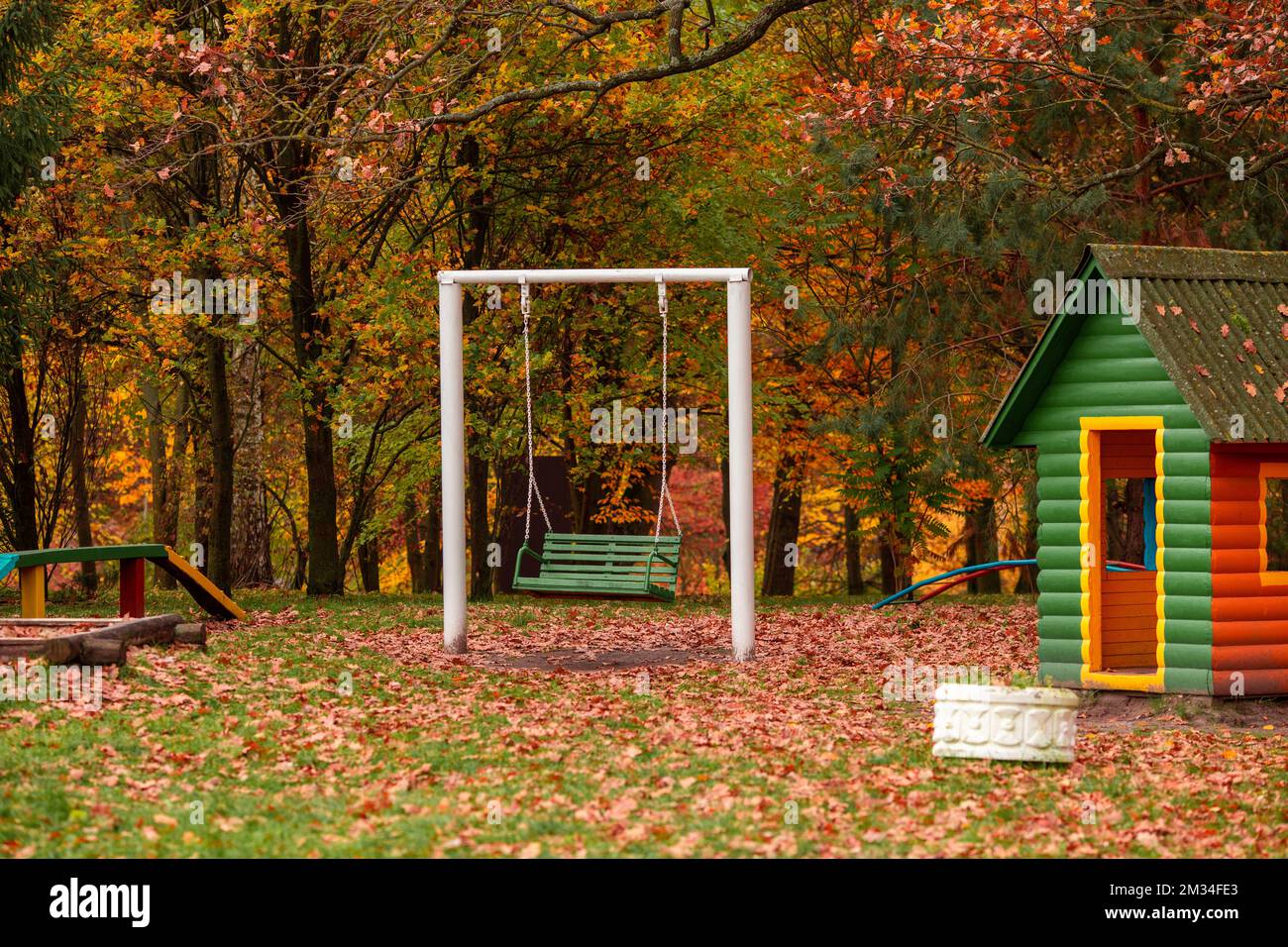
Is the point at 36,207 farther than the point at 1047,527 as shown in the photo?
Yes

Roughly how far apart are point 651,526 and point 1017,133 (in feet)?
36.1

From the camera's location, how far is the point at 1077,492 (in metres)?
12.0

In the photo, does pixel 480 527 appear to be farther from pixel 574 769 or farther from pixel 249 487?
pixel 574 769

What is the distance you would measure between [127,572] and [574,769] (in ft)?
25.8

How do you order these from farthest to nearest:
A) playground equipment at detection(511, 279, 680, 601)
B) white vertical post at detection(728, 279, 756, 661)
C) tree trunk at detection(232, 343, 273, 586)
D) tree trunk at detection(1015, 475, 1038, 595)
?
tree trunk at detection(232, 343, 273, 586)
tree trunk at detection(1015, 475, 1038, 595)
white vertical post at detection(728, 279, 756, 661)
playground equipment at detection(511, 279, 680, 601)

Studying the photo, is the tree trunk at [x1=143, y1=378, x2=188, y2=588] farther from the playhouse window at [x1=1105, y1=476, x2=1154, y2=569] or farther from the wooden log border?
the wooden log border

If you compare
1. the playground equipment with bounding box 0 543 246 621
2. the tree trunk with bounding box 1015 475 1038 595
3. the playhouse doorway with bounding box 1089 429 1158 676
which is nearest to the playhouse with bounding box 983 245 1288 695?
the playhouse doorway with bounding box 1089 429 1158 676

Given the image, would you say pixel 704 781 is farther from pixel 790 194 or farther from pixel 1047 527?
pixel 790 194

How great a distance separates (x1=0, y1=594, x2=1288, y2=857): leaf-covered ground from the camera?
23.2 feet

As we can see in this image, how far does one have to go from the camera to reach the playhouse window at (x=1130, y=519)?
13836mm

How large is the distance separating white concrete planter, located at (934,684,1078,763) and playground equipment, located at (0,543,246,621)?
7.50 metres

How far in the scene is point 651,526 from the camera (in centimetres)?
2855

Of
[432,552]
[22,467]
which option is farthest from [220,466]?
[432,552]

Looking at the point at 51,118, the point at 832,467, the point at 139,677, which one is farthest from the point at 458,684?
the point at 832,467
